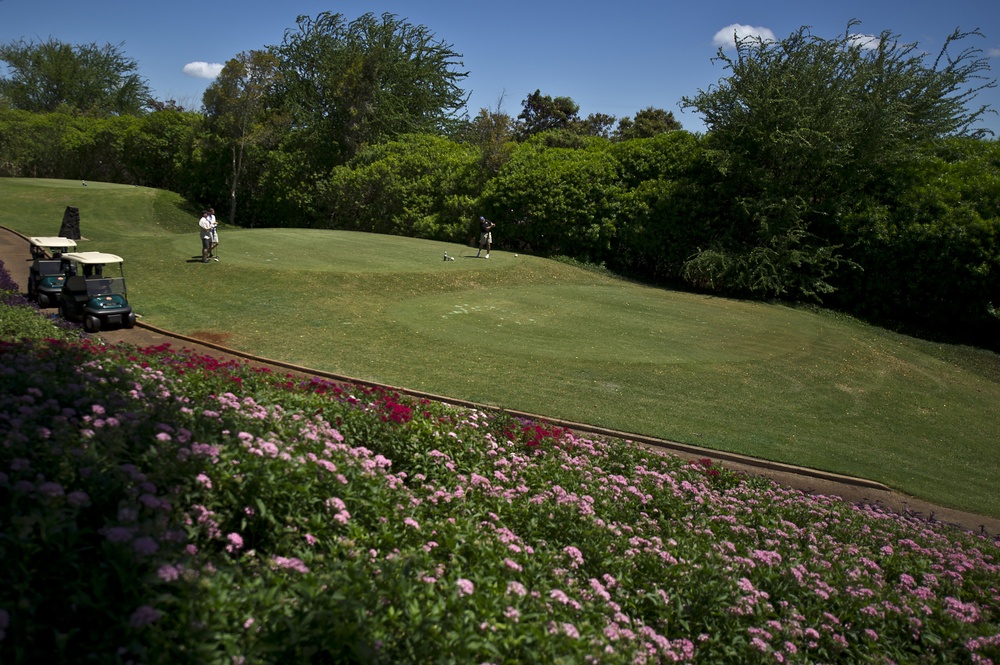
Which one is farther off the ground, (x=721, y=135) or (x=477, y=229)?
(x=721, y=135)

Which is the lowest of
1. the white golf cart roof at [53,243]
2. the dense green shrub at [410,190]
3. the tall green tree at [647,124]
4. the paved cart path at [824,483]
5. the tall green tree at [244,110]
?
the paved cart path at [824,483]

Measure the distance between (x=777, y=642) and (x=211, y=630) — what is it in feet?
12.7

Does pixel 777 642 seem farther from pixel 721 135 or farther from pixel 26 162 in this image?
pixel 26 162

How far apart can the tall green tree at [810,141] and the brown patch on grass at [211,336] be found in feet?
57.8

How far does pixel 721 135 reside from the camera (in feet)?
86.6

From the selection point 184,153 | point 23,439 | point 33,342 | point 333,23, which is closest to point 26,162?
point 184,153

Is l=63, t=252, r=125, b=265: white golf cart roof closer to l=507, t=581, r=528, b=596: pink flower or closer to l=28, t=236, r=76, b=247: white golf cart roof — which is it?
l=28, t=236, r=76, b=247: white golf cart roof

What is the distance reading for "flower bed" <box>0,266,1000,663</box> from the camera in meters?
3.18

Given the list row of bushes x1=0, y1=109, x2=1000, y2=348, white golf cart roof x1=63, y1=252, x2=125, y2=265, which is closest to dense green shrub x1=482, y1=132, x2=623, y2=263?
row of bushes x1=0, y1=109, x2=1000, y2=348

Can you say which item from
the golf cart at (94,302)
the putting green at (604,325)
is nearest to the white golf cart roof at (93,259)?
the golf cart at (94,302)

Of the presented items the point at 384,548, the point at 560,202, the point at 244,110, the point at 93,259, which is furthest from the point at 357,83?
the point at 384,548

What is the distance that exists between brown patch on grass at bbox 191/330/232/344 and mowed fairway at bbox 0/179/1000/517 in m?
0.06

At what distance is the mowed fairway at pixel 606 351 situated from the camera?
11336 millimetres

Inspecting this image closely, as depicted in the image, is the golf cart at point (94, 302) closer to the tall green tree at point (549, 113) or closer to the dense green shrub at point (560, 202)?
the dense green shrub at point (560, 202)
